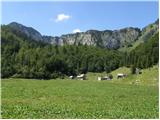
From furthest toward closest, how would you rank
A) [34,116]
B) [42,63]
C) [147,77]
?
1. [42,63]
2. [147,77]
3. [34,116]

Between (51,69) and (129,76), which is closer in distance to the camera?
(129,76)

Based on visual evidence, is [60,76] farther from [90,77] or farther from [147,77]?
[147,77]

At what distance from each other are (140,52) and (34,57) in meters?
54.8

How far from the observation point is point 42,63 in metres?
190

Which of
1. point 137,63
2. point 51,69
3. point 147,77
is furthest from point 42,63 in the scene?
point 147,77

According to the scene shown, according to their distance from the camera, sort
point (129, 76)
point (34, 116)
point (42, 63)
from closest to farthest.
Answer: point (34, 116)
point (129, 76)
point (42, 63)

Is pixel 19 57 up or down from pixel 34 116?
up

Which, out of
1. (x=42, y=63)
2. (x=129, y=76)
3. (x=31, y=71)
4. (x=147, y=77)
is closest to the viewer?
(x=147, y=77)

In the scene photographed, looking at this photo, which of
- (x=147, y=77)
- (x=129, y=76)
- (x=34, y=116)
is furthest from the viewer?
(x=129, y=76)

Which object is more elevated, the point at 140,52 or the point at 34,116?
the point at 140,52

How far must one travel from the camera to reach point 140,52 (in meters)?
198

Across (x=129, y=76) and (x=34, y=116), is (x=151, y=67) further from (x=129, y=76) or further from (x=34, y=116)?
(x=34, y=116)

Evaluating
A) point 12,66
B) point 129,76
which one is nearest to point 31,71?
point 12,66

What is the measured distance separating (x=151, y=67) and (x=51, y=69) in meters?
51.3
